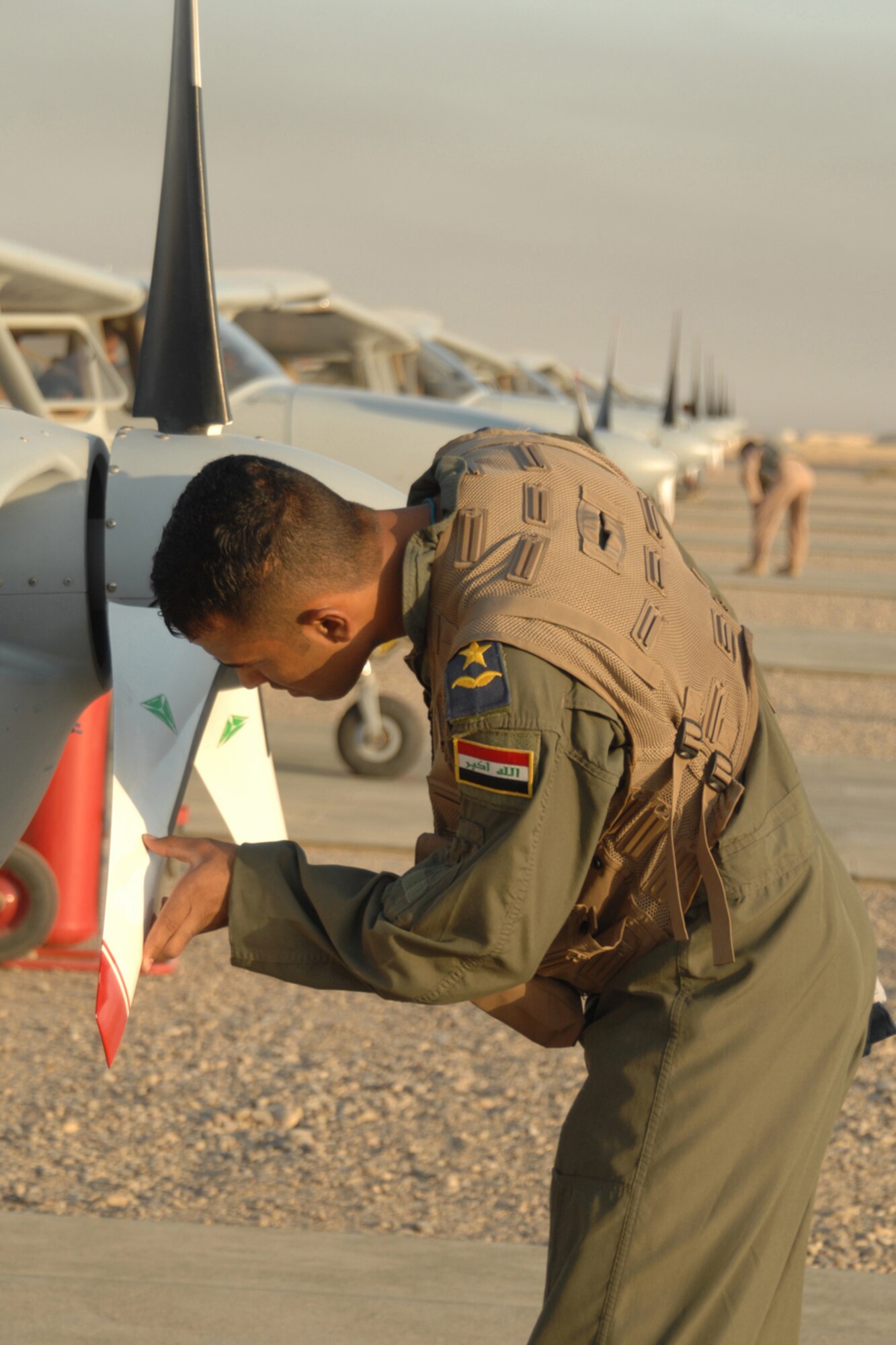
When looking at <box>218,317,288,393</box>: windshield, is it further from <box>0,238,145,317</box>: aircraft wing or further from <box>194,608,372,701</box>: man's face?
<box>194,608,372,701</box>: man's face

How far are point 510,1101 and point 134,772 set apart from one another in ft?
7.05

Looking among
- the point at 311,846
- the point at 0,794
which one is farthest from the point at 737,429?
the point at 0,794

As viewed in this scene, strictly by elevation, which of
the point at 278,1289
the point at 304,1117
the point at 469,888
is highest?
the point at 469,888

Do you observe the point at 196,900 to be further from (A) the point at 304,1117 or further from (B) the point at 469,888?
(A) the point at 304,1117

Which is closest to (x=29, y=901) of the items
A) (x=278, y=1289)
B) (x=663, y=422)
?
(x=278, y=1289)

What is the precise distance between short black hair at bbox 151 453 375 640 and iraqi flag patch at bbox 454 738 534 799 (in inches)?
11.5

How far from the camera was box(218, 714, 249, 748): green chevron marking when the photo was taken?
2.60 m

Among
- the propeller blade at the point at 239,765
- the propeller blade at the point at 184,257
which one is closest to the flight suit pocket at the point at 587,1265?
the propeller blade at the point at 239,765

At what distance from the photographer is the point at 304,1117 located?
3.92 metres

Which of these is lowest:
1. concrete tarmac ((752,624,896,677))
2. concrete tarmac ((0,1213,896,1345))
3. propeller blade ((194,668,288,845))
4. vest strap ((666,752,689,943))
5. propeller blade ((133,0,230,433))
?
concrete tarmac ((752,624,896,677))

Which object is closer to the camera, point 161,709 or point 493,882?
point 493,882

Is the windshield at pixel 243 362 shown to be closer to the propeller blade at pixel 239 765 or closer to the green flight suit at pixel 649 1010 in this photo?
the propeller blade at pixel 239 765

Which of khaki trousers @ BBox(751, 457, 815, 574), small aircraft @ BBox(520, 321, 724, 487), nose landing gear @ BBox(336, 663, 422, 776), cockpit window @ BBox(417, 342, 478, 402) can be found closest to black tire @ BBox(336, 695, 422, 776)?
nose landing gear @ BBox(336, 663, 422, 776)

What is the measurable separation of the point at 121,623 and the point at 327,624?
722mm
